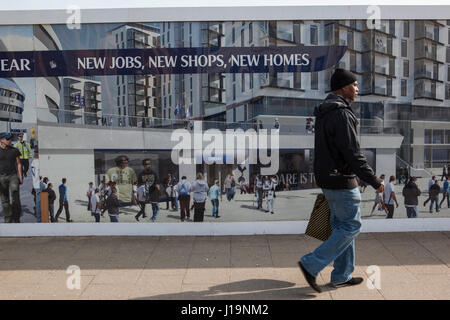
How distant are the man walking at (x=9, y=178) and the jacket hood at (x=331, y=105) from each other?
4272mm

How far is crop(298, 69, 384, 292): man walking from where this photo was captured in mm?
3244

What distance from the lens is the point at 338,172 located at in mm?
3338

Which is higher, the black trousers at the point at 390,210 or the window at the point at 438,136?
the window at the point at 438,136

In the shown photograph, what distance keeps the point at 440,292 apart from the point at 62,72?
207 inches

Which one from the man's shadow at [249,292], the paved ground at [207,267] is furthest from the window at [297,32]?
the man's shadow at [249,292]

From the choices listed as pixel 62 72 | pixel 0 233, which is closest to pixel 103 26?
pixel 62 72

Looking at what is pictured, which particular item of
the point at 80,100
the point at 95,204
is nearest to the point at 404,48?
the point at 80,100

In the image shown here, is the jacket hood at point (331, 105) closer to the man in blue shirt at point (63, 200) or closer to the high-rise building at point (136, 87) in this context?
the high-rise building at point (136, 87)

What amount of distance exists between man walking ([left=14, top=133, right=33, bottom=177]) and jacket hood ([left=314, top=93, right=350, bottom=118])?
408 centimetres

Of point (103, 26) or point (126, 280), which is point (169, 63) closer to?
point (103, 26)

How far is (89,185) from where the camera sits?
17.5 feet

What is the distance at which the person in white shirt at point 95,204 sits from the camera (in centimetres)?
537

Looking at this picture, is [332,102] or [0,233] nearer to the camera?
[332,102]

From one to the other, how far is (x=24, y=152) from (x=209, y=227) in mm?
2851
